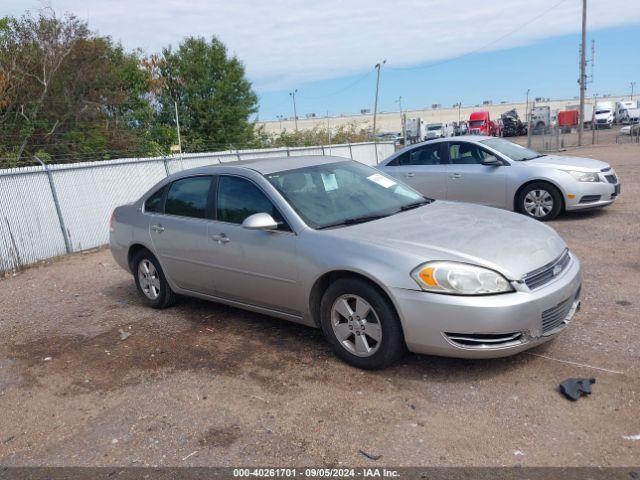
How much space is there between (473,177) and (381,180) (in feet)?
15.2

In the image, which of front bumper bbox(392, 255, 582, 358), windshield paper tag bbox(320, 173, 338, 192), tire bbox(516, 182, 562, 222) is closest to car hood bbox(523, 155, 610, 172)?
tire bbox(516, 182, 562, 222)

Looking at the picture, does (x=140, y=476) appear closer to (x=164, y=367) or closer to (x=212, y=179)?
(x=164, y=367)

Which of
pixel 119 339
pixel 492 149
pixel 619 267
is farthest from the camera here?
pixel 492 149

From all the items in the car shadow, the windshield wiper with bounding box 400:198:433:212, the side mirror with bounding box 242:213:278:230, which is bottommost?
the car shadow

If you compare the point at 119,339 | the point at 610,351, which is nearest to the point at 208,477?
the point at 119,339

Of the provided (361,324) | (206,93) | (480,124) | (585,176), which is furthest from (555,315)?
(480,124)

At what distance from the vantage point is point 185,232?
5.45 metres

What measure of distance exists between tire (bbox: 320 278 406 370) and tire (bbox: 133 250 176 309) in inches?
89.4

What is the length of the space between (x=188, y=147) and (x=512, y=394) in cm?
1941

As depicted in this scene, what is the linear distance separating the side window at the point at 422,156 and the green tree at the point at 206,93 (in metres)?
14.2

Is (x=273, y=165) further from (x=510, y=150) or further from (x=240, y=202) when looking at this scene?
(x=510, y=150)

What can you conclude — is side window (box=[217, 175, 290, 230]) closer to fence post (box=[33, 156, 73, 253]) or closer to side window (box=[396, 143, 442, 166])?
fence post (box=[33, 156, 73, 253])

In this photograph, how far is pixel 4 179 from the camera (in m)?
8.80

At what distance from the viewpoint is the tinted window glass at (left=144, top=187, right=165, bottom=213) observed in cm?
595
